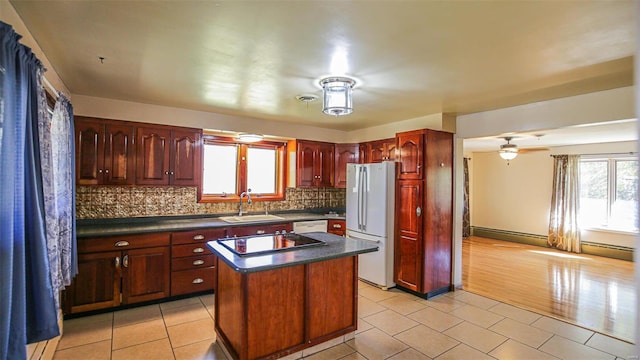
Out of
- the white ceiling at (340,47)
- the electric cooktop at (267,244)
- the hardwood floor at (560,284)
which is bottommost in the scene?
the hardwood floor at (560,284)

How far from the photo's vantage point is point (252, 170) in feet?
16.4

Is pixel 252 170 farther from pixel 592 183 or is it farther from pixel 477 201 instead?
pixel 592 183

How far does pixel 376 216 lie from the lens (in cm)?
427

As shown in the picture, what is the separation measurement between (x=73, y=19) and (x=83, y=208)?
2579 millimetres

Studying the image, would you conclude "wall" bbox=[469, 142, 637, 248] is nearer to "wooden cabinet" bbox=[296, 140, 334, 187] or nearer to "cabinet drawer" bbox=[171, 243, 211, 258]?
"wooden cabinet" bbox=[296, 140, 334, 187]

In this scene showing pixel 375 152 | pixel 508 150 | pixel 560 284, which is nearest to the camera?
pixel 560 284

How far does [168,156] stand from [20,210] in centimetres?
248

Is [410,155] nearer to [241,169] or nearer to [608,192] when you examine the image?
[241,169]

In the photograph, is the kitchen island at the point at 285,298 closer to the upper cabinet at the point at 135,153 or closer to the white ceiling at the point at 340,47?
the white ceiling at the point at 340,47

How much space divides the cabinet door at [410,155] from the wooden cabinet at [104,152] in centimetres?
341

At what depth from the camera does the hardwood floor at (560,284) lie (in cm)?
345

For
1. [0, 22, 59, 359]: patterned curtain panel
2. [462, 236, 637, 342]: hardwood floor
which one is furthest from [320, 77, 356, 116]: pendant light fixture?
[462, 236, 637, 342]: hardwood floor

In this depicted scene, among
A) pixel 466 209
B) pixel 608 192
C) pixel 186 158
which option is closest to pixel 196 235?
pixel 186 158

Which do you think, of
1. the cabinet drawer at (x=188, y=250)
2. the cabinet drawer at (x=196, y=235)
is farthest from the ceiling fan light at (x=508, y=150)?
the cabinet drawer at (x=188, y=250)
